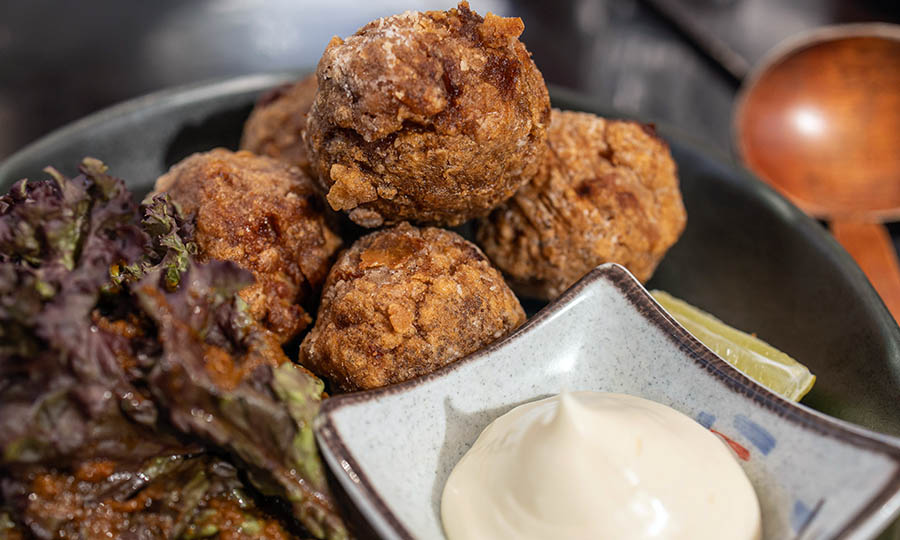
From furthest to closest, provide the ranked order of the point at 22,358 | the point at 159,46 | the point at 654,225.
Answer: the point at 159,46, the point at 654,225, the point at 22,358

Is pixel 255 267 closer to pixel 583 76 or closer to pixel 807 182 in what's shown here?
pixel 807 182

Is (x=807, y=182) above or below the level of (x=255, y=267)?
above

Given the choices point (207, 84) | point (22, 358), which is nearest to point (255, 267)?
point (22, 358)

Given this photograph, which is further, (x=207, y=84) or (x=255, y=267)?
(x=207, y=84)

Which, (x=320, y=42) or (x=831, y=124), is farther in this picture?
(x=320, y=42)

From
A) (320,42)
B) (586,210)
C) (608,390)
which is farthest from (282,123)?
(320,42)

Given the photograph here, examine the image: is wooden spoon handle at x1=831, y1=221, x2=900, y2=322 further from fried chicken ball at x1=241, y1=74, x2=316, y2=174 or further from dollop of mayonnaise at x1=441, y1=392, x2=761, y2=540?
Result: fried chicken ball at x1=241, y1=74, x2=316, y2=174

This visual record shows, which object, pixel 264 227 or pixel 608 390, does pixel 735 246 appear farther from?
pixel 264 227
